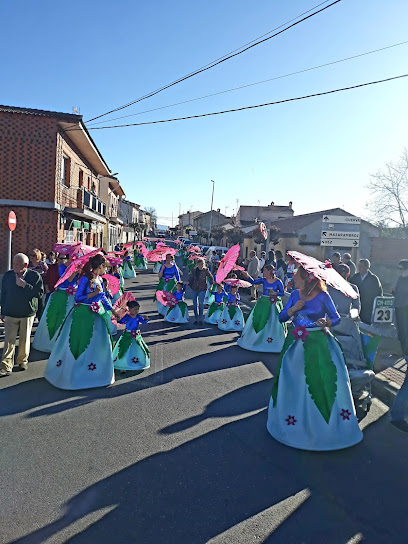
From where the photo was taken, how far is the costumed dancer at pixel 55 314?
309 inches

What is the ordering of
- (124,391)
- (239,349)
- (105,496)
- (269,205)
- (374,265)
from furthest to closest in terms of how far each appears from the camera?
1. (269,205)
2. (374,265)
3. (239,349)
4. (124,391)
5. (105,496)

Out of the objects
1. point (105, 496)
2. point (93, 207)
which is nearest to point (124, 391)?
point (105, 496)

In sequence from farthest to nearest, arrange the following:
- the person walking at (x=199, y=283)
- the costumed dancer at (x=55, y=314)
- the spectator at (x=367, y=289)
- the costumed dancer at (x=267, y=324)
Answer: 1. the person walking at (x=199, y=283)
2. the spectator at (x=367, y=289)
3. the costumed dancer at (x=267, y=324)
4. the costumed dancer at (x=55, y=314)

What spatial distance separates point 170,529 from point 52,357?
12.2ft

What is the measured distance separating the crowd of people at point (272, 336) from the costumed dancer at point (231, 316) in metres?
0.48

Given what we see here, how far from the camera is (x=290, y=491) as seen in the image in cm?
363

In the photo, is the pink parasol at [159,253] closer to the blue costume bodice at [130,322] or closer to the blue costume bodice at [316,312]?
the blue costume bodice at [130,322]

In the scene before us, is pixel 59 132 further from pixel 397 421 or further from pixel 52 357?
pixel 397 421

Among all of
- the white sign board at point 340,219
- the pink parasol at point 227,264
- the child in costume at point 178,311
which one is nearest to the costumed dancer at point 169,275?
the child in costume at point 178,311

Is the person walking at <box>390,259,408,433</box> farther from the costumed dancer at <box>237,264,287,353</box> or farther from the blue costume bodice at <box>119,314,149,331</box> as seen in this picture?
the blue costume bodice at <box>119,314,149,331</box>

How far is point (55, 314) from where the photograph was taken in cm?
793

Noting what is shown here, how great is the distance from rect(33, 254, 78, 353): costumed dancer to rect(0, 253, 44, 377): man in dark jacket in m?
1.40

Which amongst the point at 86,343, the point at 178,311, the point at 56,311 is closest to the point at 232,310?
the point at 178,311

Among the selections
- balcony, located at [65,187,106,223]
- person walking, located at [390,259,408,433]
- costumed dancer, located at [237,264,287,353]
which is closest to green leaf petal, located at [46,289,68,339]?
costumed dancer, located at [237,264,287,353]
